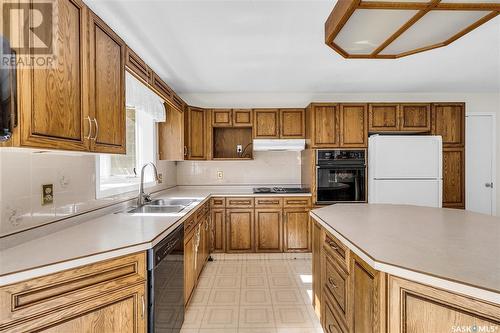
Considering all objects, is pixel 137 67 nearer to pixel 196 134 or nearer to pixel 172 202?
pixel 172 202

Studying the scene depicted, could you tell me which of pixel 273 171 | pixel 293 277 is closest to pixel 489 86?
pixel 273 171

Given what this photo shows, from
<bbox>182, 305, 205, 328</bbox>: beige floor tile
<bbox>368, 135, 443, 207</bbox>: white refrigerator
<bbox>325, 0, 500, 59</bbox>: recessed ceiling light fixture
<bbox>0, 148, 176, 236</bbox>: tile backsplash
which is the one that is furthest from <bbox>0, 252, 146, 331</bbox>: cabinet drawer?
<bbox>368, 135, 443, 207</bbox>: white refrigerator

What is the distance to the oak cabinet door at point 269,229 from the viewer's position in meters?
3.54

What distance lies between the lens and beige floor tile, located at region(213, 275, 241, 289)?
8.82 feet

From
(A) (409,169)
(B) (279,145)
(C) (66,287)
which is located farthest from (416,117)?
(C) (66,287)

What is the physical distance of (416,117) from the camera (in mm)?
3578

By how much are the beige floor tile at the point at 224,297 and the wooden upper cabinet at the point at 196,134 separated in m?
1.88

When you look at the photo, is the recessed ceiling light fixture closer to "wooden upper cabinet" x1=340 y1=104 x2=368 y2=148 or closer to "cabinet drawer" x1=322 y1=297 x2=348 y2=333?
"cabinet drawer" x1=322 y1=297 x2=348 y2=333


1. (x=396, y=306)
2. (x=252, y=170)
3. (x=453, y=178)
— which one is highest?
(x=252, y=170)

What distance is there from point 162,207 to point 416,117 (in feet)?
11.9

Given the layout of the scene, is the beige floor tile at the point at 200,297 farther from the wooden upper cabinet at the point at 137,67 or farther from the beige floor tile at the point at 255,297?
the wooden upper cabinet at the point at 137,67

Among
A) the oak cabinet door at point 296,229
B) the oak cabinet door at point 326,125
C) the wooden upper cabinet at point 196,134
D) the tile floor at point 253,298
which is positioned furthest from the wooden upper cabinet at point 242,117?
the tile floor at point 253,298

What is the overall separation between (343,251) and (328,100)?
3178mm

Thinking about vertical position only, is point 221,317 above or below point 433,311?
below
